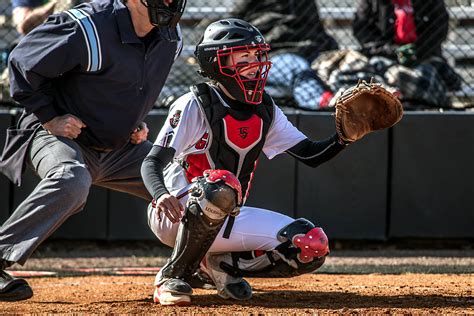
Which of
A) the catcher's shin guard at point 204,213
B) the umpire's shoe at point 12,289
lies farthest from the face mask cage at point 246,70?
the umpire's shoe at point 12,289

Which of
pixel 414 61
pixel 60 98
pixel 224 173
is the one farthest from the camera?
pixel 414 61

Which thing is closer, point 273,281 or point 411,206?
point 273,281

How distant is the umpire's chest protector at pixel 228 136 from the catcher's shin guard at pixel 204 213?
0.22 meters

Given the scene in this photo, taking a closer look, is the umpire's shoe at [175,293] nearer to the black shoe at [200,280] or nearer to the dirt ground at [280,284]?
the dirt ground at [280,284]

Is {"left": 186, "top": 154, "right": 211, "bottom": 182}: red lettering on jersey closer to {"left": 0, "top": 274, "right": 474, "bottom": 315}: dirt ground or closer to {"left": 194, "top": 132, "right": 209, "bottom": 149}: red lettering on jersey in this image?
{"left": 194, "top": 132, "right": 209, "bottom": 149}: red lettering on jersey

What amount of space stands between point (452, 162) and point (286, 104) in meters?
1.48

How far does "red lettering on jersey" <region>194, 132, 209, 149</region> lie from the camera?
4574mm

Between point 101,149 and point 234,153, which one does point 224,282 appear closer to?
point 234,153

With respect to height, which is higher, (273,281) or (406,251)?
(273,281)

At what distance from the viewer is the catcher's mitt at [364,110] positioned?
450 cm

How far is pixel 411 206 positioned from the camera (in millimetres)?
7457

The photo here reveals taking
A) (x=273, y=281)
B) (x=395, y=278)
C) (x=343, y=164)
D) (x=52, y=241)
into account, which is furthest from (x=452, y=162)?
(x=52, y=241)

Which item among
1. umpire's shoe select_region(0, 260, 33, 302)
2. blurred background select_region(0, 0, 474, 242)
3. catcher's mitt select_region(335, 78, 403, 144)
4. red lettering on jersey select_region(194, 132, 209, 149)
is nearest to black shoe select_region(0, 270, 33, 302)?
umpire's shoe select_region(0, 260, 33, 302)

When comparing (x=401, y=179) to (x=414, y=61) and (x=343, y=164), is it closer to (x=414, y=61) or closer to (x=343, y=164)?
(x=343, y=164)
